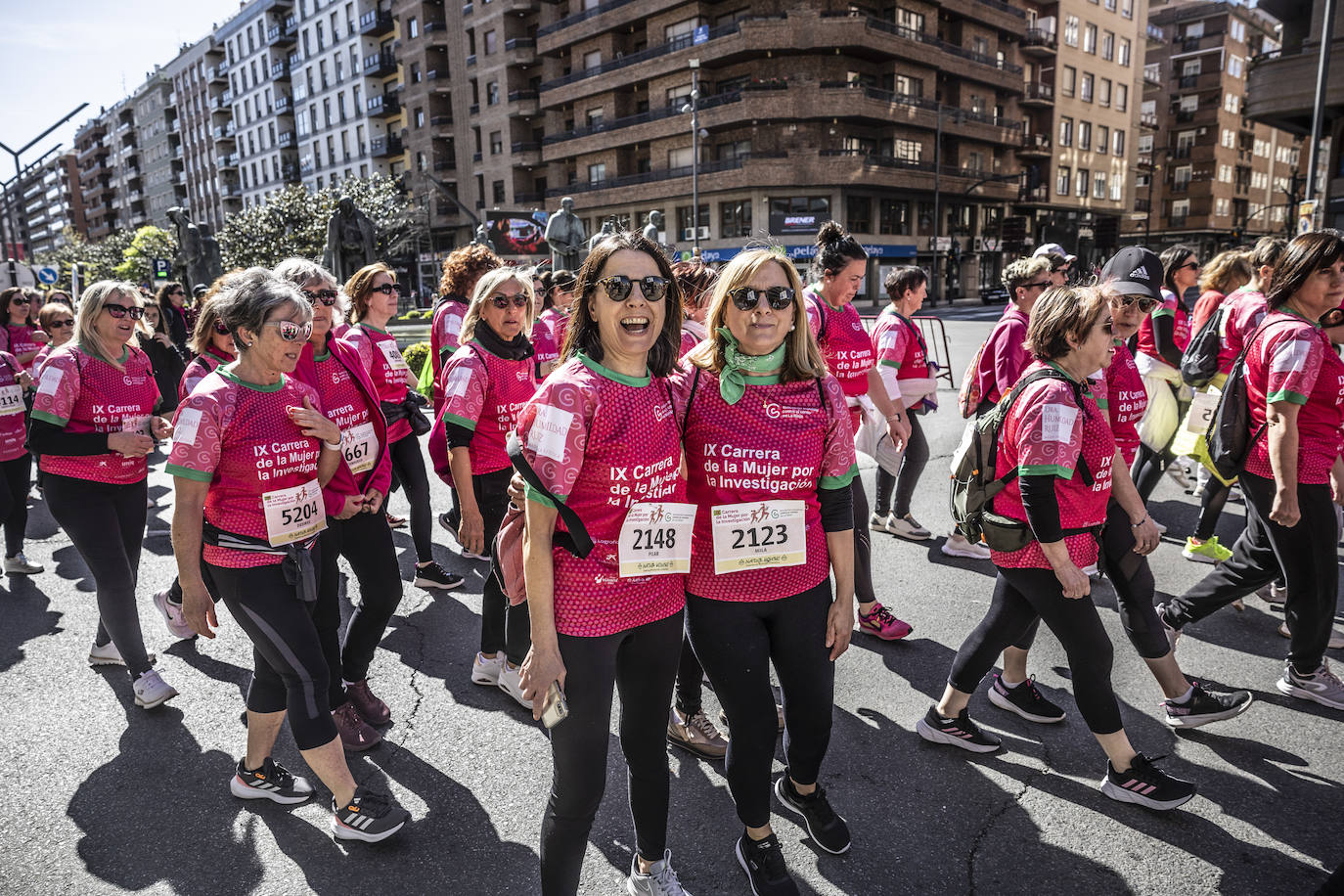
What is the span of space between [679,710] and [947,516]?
4222 millimetres

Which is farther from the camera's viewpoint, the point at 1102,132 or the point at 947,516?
the point at 1102,132

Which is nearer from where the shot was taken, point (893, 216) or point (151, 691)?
point (151, 691)

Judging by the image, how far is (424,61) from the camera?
55250 mm

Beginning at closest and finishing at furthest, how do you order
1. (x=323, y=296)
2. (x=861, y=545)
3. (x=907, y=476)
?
(x=323, y=296)
(x=861, y=545)
(x=907, y=476)

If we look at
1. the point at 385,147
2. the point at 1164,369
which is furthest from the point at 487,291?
the point at 385,147

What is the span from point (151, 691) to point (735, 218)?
4167cm

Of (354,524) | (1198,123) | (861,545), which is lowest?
(861,545)

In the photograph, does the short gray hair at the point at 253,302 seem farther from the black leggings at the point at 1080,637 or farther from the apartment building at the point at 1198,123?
the apartment building at the point at 1198,123

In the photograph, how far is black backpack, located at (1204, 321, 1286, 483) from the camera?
12.8 ft

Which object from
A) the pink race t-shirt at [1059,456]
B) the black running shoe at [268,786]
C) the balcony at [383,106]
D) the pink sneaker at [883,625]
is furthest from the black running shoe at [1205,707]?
the balcony at [383,106]

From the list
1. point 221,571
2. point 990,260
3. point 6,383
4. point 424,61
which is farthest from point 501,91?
point 221,571

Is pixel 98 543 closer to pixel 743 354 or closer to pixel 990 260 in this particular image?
pixel 743 354

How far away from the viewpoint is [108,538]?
13.2 ft

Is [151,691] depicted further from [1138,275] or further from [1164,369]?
[1164,369]
